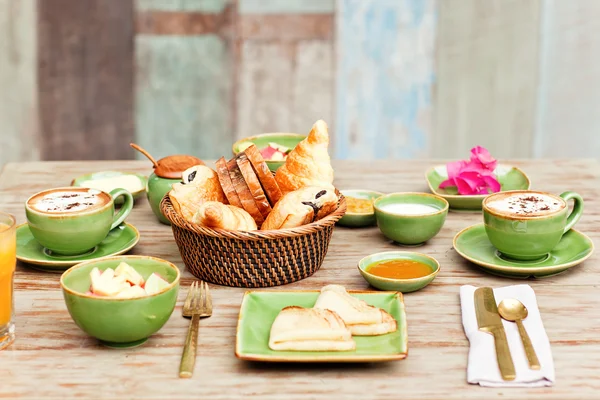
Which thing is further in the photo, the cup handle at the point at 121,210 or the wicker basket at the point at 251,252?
the cup handle at the point at 121,210

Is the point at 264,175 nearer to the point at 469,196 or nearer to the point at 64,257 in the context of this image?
the point at 64,257

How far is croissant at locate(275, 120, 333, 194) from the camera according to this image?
4.78 ft

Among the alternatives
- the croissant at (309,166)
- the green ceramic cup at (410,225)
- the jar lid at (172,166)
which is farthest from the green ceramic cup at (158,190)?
the green ceramic cup at (410,225)

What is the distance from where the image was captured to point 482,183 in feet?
5.83

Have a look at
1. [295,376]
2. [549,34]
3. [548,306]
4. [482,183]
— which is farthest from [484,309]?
[549,34]

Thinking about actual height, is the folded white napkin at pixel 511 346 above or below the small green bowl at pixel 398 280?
below

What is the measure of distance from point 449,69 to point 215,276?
8.54 ft

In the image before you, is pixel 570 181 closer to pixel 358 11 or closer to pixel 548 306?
pixel 548 306

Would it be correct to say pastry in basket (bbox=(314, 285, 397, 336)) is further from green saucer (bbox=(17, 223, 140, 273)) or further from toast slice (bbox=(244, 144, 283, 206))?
green saucer (bbox=(17, 223, 140, 273))

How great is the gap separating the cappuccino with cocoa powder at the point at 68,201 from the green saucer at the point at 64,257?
83 mm

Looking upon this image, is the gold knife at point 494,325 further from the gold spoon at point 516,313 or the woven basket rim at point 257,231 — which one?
the woven basket rim at point 257,231

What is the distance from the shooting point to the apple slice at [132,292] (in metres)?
1.13

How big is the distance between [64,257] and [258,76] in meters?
2.35

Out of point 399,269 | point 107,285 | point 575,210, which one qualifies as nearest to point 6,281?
point 107,285
